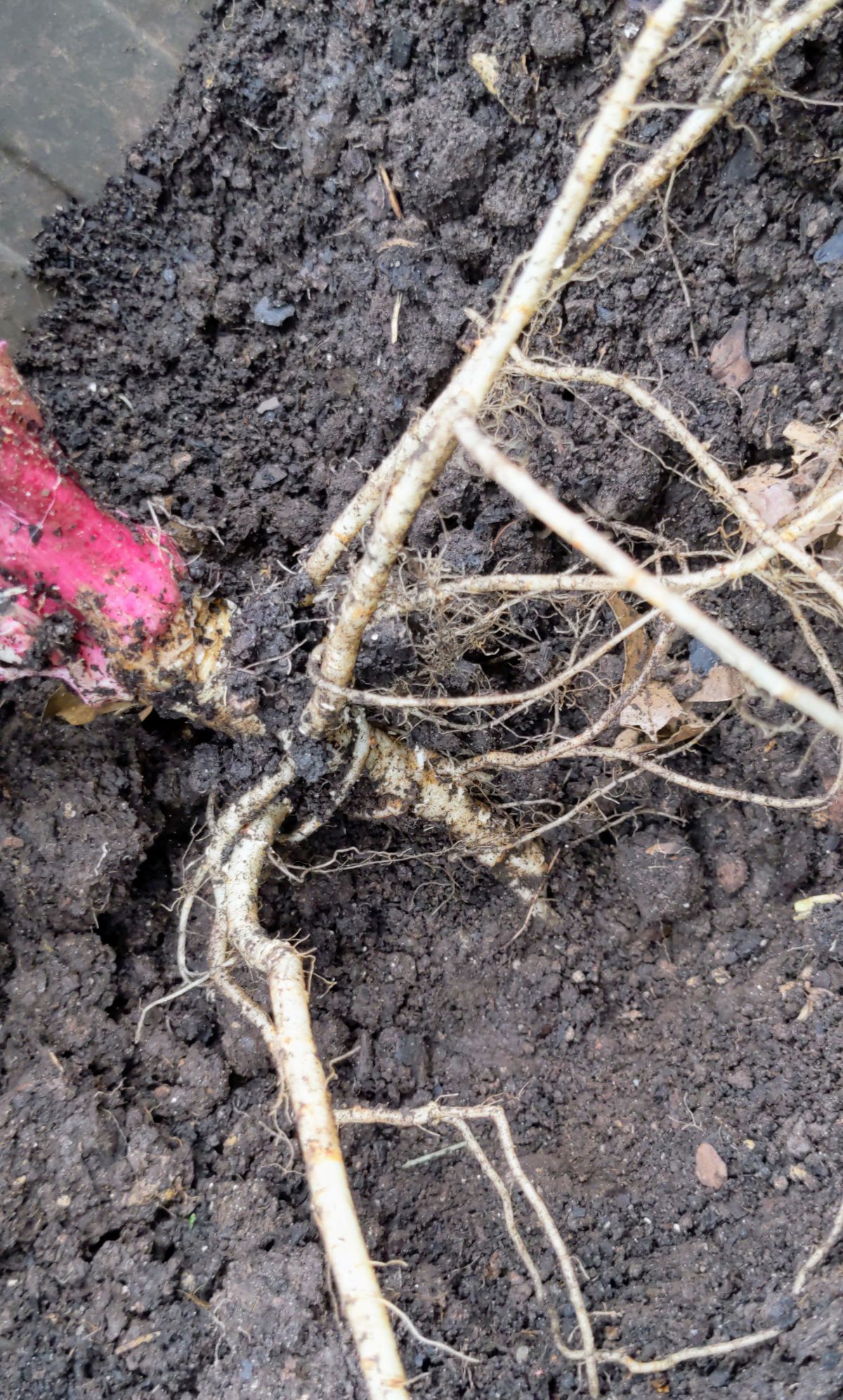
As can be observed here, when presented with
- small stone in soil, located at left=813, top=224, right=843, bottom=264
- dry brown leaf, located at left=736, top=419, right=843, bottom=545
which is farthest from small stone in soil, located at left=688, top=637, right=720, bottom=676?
small stone in soil, located at left=813, top=224, right=843, bottom=264

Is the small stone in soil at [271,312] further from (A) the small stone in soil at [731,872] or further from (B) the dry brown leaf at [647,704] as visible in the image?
(A) the small stone in soil at [731,872]

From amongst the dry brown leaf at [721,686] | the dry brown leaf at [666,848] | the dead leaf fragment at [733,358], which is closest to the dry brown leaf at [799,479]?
the dead leaf fragment at [733,358]

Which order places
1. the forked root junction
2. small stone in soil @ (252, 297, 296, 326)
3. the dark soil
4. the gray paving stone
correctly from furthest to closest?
1. small stone in soil @ (252, 297, 296, 326)
2. the gray paving stone
3. the dark soil
4. the forked root junction

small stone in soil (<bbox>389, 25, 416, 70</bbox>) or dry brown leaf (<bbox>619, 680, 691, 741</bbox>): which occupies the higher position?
small stone in soil (<bbox>389, 25, 416, 70</bbox>)

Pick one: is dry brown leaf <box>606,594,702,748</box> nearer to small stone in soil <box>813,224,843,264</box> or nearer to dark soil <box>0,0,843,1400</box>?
dark soil <box>0,0,843,1400</box>

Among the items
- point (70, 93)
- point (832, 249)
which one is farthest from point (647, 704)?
point (70, 93)

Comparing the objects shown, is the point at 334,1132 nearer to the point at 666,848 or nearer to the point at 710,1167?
the point at 710,1167
